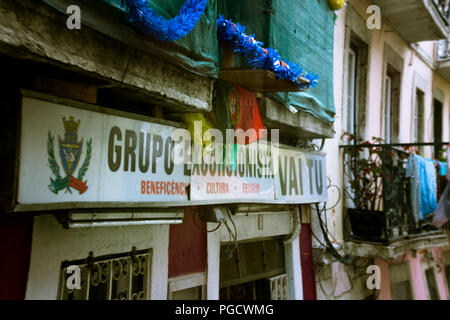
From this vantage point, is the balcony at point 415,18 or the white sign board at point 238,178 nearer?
the white sign board at point 238,178

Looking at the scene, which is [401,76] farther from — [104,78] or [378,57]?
[104,78]

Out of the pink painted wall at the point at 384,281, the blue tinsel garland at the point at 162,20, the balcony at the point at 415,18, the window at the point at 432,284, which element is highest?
the balcony at the point at 415,18

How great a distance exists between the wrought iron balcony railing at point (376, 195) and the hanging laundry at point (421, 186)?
0.40ft

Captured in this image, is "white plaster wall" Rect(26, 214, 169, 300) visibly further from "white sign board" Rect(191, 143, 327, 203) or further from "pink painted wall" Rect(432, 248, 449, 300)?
"pink painted wall" Rect(432, 248, 449, 300)

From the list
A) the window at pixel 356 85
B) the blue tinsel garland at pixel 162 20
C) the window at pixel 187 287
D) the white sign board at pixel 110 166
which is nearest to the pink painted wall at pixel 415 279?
the window at pixel 356 85

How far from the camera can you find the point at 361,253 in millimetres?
7410

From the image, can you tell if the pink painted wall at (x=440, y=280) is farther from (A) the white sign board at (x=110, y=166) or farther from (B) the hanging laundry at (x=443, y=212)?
(A) the white sign board at (x=110, y=166)

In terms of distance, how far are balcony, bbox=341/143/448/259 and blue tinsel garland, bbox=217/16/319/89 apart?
3.51 meters

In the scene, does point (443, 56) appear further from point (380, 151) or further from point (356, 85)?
point (380, 151)

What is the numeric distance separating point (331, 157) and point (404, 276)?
3980 mm

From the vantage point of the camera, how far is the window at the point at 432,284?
11.2m

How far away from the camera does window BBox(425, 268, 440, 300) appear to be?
1119cm

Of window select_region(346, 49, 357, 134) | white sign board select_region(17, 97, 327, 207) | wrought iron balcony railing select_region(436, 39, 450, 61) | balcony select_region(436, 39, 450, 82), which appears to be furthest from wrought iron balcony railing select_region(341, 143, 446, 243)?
wrought iron balcony railing select_region(436, 39, 450, 61)

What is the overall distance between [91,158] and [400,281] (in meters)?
8.27
